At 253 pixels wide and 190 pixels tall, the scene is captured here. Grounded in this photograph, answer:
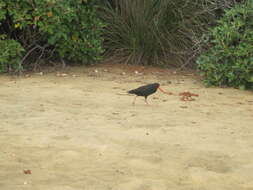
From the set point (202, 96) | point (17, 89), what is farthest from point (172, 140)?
point (17, 89)

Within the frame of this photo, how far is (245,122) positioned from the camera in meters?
6.13

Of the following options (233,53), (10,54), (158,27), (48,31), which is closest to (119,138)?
(233,53)

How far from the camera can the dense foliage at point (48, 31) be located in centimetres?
846

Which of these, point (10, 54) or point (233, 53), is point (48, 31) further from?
point (233, 53)

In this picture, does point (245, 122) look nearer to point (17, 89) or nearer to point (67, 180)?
point (67, 180)

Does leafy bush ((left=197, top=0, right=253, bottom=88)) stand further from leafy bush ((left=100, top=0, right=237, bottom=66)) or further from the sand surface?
leafy bush ((left=100, top=0, right=237, bottom=66))

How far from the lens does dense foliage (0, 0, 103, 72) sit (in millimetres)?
8461

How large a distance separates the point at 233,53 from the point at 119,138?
3.22 meters

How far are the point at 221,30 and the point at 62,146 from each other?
390cm

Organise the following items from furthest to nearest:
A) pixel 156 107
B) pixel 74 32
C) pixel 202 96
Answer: pixel 74 32 → pixel 202 96 → pixel 156 107

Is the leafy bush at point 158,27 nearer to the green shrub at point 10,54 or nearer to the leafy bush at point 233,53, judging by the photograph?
the leafy bush at point 233,53

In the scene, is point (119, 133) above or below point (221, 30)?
below

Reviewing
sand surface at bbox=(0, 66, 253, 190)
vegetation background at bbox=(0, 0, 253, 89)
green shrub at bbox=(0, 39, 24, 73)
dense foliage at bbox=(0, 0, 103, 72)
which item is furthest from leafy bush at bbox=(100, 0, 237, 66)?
green shrub at bbox=(0, 39, 24, 73)

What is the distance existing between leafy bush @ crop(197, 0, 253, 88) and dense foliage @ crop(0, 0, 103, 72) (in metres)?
2.08
